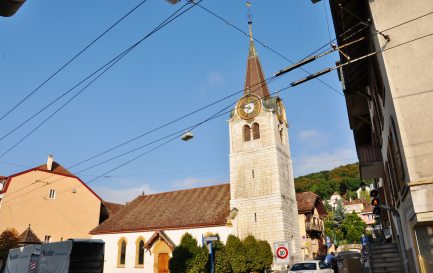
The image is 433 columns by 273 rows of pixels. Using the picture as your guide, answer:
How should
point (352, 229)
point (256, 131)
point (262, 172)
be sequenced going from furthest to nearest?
point (352, 229)
point (256, 131)
point (262, 172)

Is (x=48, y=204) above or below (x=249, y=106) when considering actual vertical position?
below

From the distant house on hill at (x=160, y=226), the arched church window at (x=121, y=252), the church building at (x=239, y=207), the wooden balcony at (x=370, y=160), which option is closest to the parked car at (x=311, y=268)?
the wooden balcony at (x=370, y=160)

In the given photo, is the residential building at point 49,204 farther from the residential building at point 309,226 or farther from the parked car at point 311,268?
the parked car at point 311,268

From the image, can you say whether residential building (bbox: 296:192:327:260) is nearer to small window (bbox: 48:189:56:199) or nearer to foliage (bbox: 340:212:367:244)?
small window (bbox: 48:189:56:199)

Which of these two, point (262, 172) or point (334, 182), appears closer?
point (262, 172)

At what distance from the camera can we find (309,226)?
38.8 m

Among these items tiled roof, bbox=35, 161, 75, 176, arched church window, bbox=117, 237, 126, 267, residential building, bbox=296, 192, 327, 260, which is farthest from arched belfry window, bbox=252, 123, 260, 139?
tiled roof, bbox=35, 161, 75, 176

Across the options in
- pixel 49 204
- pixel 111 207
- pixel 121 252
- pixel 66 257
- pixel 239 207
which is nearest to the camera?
pixel 66 257

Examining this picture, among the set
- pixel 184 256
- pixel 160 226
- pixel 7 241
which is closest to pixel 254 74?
pixel 160 226

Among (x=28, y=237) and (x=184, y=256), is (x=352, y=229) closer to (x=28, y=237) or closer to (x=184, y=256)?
(x=184, y=256)

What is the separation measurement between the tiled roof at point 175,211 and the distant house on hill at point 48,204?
350 centimetres

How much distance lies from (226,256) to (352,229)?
5706 centimetres

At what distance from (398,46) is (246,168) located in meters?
26.5

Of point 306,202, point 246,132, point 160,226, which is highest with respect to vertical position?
point 246,132
